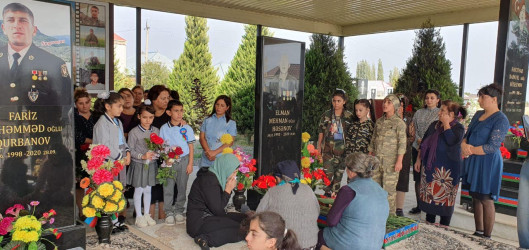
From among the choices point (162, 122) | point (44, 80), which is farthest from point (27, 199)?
point (162, 122)

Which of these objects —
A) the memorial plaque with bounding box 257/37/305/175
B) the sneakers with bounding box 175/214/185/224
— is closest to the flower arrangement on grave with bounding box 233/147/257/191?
the memorial plaque with bounding box 257/37/305/175

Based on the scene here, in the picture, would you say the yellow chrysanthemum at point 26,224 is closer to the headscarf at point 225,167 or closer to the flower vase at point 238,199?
the headscarf at point 225,167

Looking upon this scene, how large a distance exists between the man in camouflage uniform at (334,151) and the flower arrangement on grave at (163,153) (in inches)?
82.0

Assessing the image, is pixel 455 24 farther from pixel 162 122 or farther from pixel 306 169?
pixel 162 122

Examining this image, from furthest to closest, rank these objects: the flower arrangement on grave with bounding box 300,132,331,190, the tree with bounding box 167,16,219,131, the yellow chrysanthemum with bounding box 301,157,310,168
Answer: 1. the tree with bounding box 167,16,219,131
2. the yellow chrysanthemum with bounding box 301,157,310,168
3. the flower arrangement on grave with bounding box 300,132,331,190

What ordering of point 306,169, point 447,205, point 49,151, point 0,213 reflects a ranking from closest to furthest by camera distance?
point 0,213
point 49,151
point 447,205
point 306,169

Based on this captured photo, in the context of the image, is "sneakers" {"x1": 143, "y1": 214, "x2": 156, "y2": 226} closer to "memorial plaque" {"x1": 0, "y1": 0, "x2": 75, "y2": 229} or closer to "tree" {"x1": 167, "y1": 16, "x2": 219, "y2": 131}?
"memorial plaque" {"x1": 0, "y1": 0, "x2": 75, "y2": 229}

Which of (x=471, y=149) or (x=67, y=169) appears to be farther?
(x=471, y=149)

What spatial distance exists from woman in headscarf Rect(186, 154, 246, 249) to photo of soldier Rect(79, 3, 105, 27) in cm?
522

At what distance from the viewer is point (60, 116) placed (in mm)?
3613

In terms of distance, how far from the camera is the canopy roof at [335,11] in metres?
9.02

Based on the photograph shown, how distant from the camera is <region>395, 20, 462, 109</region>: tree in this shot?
31.1ft

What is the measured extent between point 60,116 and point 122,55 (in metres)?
18.4

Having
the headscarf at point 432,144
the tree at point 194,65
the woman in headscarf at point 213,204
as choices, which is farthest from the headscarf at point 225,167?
the tree at point 194,65
